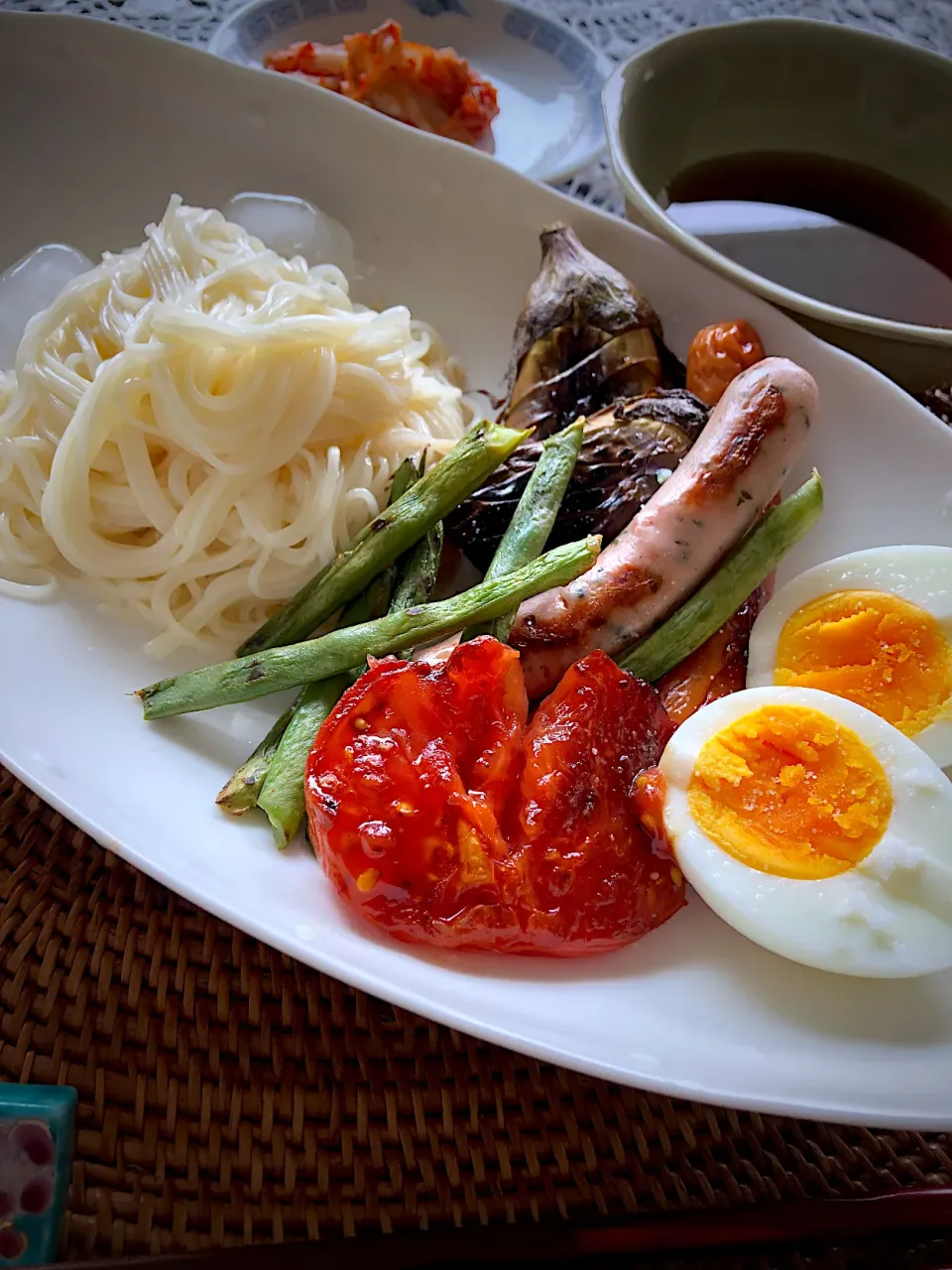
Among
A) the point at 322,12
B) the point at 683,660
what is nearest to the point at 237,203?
the point at 322,12

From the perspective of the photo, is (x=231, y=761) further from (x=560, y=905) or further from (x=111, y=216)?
(x=111, y=216)

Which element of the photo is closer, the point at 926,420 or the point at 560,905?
the point at 560,905

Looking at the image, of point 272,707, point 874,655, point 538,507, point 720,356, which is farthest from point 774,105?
point 272,707

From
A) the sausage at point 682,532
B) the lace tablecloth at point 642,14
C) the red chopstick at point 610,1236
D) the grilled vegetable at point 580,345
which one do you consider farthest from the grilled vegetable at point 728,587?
the lace tablecloth at point 642,14

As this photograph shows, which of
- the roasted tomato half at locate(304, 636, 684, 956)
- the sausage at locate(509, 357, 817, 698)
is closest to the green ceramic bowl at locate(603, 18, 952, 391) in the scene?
the sausage at locate(509, 357, 817, 698)

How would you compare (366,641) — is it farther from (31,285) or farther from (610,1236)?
(31,285)

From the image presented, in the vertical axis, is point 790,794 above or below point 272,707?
above

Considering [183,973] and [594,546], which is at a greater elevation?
[594,546]
